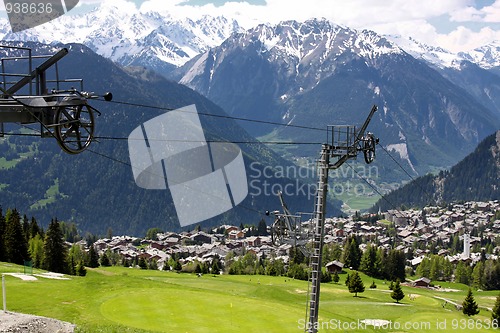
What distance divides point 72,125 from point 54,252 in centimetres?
7082

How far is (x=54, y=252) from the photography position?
3273 inches

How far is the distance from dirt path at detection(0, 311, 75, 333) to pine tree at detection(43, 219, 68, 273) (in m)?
53.2

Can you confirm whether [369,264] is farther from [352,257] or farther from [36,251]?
[36,251]

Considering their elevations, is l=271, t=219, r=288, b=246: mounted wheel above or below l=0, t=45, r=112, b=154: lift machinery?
below

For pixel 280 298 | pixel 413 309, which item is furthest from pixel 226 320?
pixel 413 309

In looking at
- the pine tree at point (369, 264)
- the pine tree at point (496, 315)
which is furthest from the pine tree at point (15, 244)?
the pine tree at point (369, 264)

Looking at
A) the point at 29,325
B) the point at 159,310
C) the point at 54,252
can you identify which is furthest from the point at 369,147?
the point at 54,252

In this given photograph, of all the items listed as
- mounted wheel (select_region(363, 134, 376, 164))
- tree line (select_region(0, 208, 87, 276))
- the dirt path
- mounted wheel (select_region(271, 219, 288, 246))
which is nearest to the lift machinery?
mounted wheel (select_region(271, 219, 288, 246))

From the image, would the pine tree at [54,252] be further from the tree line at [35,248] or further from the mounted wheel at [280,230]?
the mounted wheel at [280,230]

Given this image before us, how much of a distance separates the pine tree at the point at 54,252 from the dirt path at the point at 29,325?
53224 millimetres

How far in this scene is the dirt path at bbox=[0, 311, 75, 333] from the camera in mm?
28500

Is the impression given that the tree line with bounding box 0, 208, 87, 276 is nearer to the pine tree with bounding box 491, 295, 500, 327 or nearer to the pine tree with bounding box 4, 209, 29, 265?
the pine tree with bounding box 4, 209, 29, 265

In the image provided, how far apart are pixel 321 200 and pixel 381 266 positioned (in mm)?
122556

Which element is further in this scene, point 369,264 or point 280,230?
point 369,264
